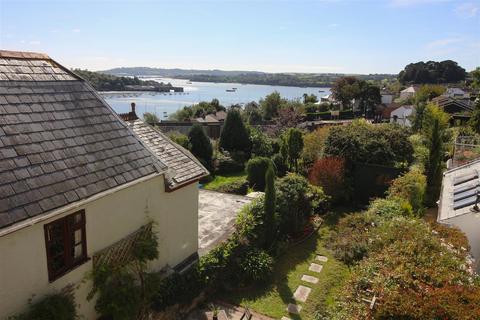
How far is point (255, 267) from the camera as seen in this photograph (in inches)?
520

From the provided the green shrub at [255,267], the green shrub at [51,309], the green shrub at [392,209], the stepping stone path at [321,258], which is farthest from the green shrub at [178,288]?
the green shrub at [392,209]

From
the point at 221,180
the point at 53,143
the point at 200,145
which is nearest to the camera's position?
the point at 53,143

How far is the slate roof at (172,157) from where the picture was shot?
38.2 ft

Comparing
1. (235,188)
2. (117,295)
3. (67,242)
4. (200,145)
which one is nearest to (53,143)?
(67,242)

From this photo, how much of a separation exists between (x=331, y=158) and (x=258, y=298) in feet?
37.7

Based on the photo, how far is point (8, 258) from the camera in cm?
667

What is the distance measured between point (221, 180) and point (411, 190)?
44.0 ft

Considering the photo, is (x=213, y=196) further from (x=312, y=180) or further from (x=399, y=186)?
(x=399, y=186)

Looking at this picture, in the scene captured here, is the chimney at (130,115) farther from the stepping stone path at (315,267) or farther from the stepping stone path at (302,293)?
the stepping stone path at (315,267)

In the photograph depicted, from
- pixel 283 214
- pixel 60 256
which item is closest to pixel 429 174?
pixel 283 214

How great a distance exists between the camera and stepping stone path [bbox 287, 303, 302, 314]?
11.6m

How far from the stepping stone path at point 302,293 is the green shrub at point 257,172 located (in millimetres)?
11823

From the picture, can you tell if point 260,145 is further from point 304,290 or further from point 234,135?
point 304,290

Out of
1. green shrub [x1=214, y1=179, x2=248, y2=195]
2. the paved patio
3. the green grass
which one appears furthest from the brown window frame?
the green grass
